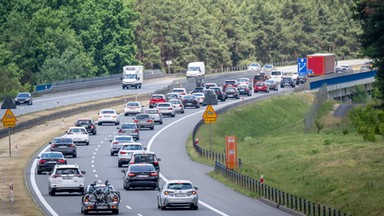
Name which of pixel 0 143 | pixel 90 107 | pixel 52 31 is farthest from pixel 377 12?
pixel 52 31

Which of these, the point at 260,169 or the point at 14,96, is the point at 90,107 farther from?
the point at 260,169

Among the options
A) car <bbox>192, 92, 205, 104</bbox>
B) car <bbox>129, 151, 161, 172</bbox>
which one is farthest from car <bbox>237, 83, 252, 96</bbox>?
car <bbox>129, 151, 161, 172</bbox>

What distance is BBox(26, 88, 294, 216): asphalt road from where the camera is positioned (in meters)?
50.7

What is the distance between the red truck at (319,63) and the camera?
506ft

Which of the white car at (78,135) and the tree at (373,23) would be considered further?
the white car at (78,135)

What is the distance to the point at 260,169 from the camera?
71812 millimetres

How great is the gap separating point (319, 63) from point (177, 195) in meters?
107

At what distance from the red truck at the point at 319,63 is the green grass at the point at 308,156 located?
22.4m

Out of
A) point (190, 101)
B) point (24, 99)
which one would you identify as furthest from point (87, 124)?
point (24, 99)

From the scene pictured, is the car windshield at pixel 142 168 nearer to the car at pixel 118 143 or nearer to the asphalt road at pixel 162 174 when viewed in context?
the asphalt road at pixel 162 174

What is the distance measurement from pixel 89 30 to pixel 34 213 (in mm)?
137073

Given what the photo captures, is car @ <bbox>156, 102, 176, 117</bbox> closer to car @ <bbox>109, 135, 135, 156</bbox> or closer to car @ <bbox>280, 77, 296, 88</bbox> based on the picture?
car @ <bbox>109, 135, 135, 156</bbox>

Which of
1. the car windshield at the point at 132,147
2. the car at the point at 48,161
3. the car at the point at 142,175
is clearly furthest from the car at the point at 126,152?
the car at the point at 142,175

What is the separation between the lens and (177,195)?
165 feet
